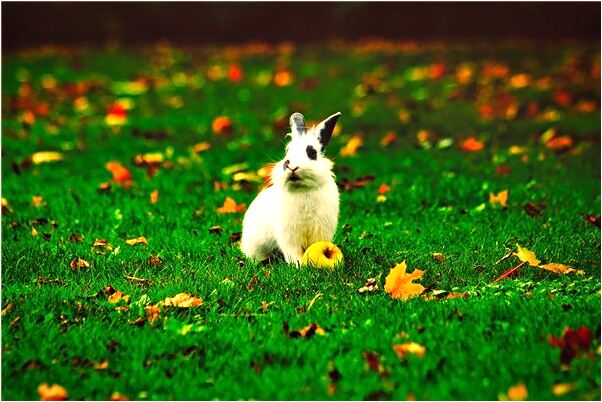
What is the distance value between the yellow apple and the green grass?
74 mm

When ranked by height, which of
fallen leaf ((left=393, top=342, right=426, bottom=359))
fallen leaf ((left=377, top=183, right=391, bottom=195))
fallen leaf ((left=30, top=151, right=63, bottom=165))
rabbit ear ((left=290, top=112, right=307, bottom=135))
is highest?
fallen leaf ((left=30, top=151, right=63, bottom=165))

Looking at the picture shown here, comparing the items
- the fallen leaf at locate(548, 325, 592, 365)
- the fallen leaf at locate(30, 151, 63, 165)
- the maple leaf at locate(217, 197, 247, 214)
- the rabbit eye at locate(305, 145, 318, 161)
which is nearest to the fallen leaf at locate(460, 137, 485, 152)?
the maple leaf at locate(217, 197, 247, 214)

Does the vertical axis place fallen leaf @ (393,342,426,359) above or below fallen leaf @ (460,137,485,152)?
below

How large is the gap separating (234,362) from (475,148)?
4.93m

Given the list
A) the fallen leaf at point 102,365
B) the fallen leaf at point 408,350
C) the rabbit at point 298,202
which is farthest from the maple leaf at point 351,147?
Answer: the fallen leaf at point 102,365

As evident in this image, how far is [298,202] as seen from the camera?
465 centimetres

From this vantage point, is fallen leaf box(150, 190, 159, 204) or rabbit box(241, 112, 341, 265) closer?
rabbit box(241, 112, 341, 265)

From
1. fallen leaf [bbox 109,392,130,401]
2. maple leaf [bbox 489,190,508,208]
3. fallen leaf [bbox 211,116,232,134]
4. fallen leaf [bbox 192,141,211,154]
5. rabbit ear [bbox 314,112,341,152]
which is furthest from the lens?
fallen leaf [bbox 211,116,232,134]

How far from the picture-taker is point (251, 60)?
41.5 ft

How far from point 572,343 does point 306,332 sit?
3.97 feet

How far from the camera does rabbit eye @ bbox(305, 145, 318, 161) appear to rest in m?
4.45

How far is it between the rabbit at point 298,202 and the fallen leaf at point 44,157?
3.61 meters

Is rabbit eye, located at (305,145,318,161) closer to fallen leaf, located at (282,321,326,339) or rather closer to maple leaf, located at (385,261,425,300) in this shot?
maple leaf, located at (385,261,425,300)

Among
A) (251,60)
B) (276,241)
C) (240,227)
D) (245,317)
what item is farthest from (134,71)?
(245,317)
